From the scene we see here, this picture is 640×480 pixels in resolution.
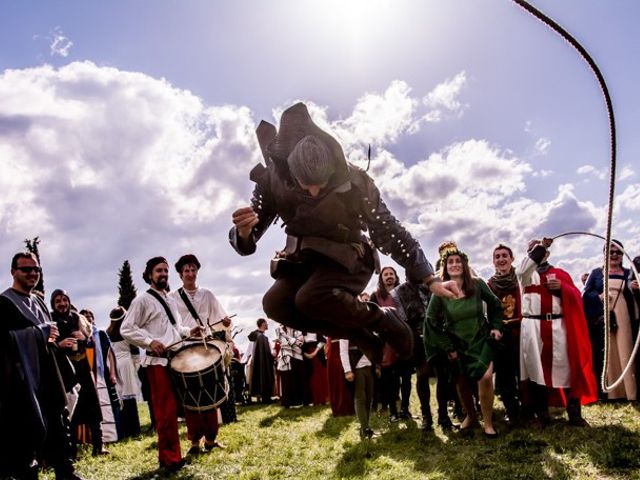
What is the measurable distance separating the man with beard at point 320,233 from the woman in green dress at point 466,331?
3194mm

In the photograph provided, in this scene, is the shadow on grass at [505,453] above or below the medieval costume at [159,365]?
below

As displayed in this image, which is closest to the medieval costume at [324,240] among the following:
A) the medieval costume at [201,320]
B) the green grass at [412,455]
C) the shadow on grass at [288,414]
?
the green grass at [412,455]

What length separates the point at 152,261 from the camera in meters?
7.30

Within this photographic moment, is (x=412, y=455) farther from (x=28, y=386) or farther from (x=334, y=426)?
(x=28, y=386)

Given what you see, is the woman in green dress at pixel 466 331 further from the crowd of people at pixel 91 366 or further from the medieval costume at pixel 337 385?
the medieval costume at pixel 337 385

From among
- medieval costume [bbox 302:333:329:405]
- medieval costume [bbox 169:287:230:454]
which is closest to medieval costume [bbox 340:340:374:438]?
medieval costume [bbox 169:287:230:454]

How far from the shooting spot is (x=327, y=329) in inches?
159

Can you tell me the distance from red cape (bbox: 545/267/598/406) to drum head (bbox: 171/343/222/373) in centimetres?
468

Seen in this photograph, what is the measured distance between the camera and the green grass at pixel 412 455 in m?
5.44

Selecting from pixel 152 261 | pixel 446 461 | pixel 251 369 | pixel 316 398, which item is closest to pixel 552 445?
pixel 446 461

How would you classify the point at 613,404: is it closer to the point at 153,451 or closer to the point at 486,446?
the point at 486,446

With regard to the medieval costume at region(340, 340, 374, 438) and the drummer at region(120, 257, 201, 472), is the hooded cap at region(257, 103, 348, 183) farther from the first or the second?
the medieval costume at region(340, 340, 374, 438)

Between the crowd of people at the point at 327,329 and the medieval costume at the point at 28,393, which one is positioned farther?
the medieval costume at the point at 28,393

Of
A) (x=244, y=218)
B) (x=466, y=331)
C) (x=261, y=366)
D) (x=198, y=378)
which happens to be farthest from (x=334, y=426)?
(x=261, y=366)
